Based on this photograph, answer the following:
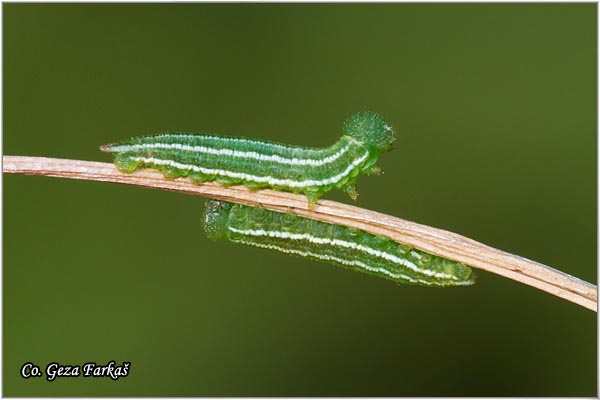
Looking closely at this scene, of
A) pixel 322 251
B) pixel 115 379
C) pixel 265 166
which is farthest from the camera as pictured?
pixel 115 379

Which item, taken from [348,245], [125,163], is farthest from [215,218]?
[348,245]

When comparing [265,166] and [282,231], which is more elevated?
[265,166]

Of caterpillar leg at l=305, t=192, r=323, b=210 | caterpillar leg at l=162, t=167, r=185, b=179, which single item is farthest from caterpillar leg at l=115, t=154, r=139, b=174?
caterpillar leg at l=305, t=192, r=323, b=210

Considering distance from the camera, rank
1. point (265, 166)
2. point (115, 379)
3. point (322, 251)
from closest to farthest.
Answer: point (265, 166) → point (322, 251) → point (115, 379)

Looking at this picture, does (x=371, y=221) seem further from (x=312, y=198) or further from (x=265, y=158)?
(x=265, y=158)

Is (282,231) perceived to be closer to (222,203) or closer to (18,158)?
(222,203)

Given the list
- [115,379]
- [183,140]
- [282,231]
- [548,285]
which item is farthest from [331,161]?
[115,379]

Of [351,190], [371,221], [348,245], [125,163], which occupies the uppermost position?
[125,163]
